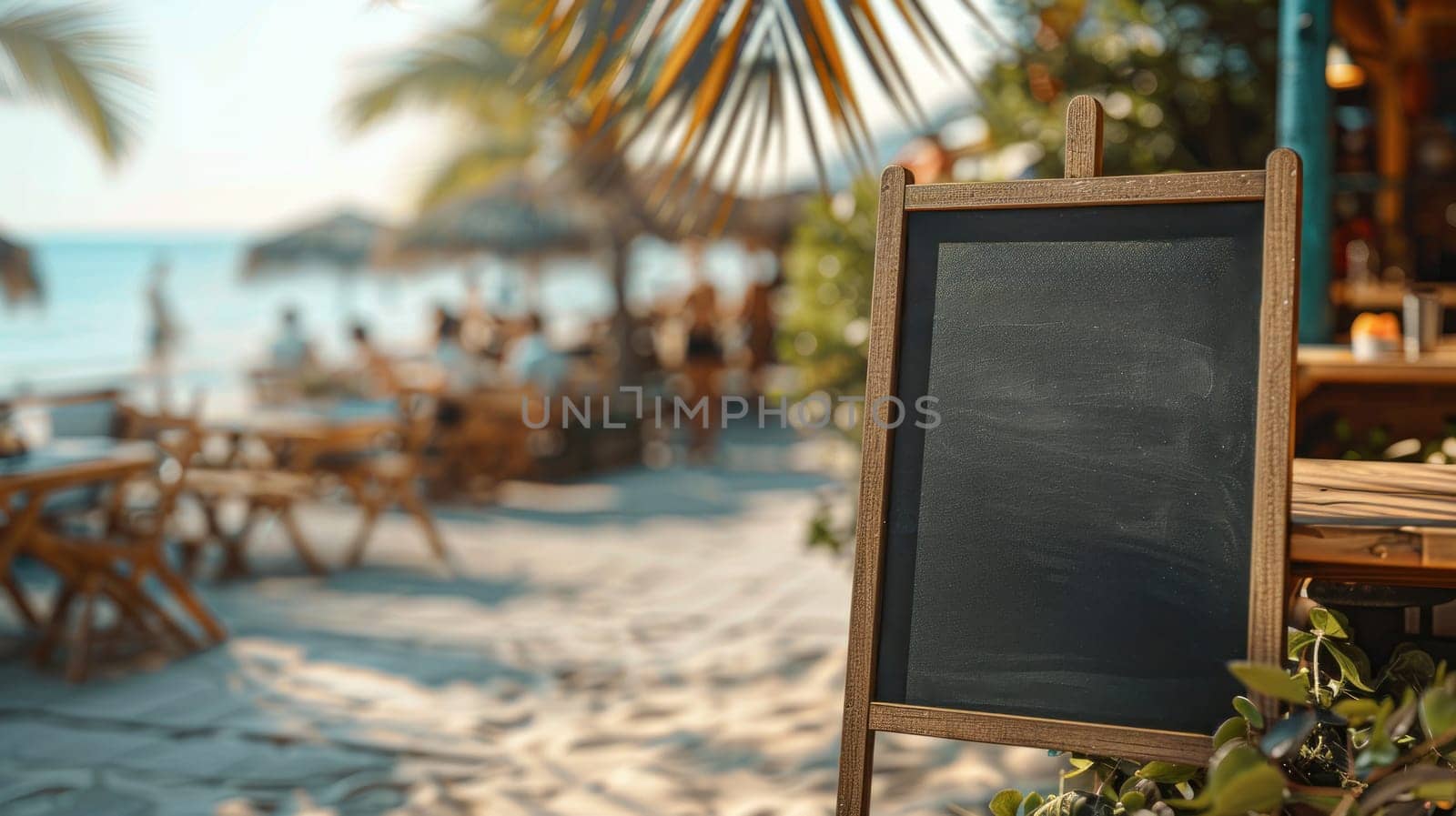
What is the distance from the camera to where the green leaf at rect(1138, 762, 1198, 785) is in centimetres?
150

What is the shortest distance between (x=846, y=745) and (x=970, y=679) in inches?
7.7

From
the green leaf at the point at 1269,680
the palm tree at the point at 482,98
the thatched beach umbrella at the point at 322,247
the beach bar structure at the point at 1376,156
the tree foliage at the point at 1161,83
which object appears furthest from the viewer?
the thatched beach umbrella at the point at 322,247

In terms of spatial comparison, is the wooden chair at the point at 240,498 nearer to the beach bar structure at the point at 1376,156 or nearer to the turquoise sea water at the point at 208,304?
the beach bar structure at the point at 1376,156

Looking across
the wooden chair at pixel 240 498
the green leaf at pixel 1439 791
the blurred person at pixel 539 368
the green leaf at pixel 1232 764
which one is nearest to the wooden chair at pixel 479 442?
the blurred person at pixel 539 368

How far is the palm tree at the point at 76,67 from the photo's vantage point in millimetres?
6668

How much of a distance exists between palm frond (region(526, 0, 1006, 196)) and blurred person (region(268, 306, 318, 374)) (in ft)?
23.5

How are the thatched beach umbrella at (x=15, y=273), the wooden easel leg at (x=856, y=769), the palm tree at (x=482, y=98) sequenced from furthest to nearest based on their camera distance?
the palm tree at (x=482, y=98), the thatched beach umbrella at (x=15, y=273), the wooden easel leg at (x=856, y=769)

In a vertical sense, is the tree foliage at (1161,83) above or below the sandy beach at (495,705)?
above

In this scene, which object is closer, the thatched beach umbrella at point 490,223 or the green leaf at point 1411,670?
the green leaf at point 1411,670

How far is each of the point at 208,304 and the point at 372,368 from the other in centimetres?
3877

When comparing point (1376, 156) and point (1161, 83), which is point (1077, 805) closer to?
point (1161, 83)

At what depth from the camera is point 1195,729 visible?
145 centimetres

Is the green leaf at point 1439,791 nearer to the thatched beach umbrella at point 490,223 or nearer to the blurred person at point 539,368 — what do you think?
the blurred person at point 539,368

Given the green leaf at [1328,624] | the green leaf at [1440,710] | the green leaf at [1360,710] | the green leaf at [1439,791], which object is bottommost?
the green leaf at [1439,791]
